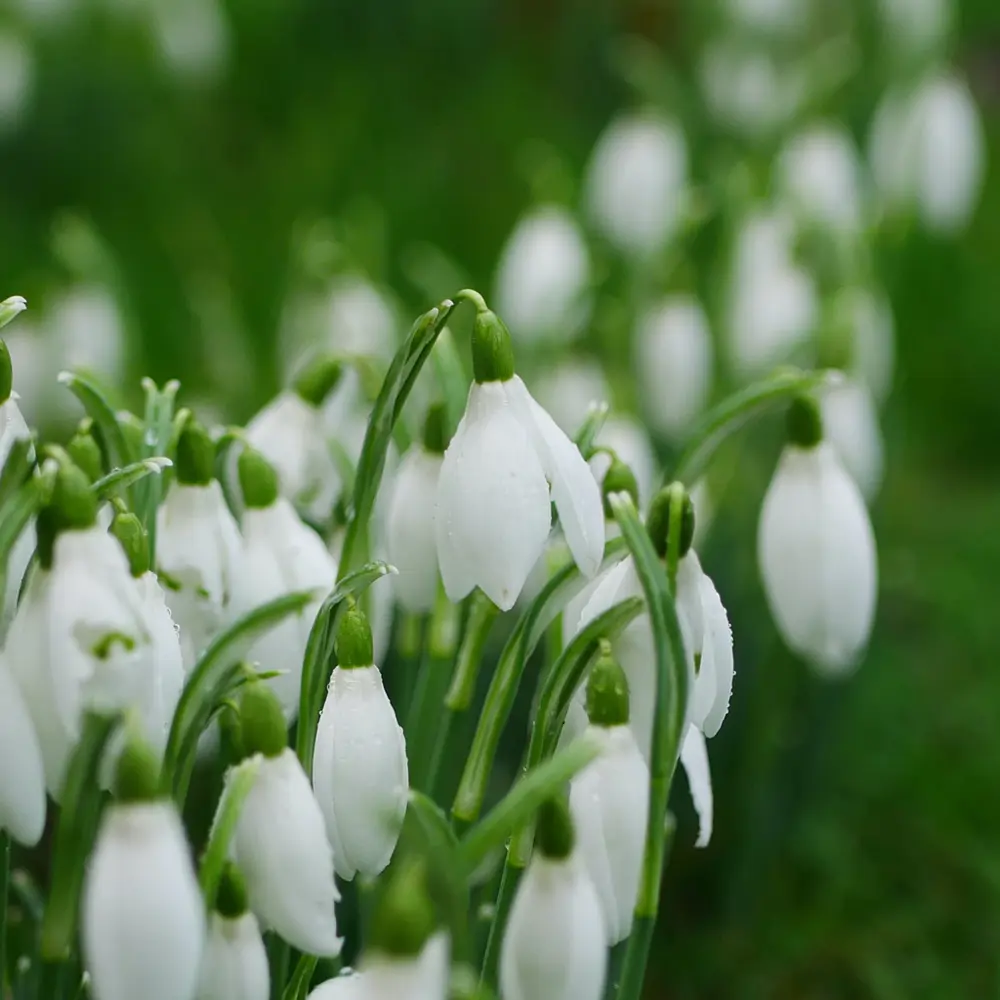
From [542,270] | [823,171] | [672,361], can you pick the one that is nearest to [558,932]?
[672,361]

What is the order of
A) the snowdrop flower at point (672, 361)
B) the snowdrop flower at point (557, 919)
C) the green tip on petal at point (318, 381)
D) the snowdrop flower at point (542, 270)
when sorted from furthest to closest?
the snowdrop flower at point (542, 270), the snowdrop flower at point (672, 361), the green tip on petal at point (318, 381), the snowdrop flower at point (557, 919)

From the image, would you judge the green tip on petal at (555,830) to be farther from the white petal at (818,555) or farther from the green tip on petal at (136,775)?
the white petal at (818,555)

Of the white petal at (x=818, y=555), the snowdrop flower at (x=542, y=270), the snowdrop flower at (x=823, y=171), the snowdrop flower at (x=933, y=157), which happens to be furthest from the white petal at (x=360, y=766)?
the snowdrop flower at (x=933, y=157)

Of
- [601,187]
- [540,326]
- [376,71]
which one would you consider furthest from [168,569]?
[376,71]

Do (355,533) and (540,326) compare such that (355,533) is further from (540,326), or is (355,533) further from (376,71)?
(376,71)

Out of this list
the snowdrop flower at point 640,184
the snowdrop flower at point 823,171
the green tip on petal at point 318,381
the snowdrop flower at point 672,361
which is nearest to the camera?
the green tip on petal at point 318,381

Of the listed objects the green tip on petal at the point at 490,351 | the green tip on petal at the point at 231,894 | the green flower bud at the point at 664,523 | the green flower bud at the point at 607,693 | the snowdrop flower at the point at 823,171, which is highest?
the snowdrop flower at the point at 823,171

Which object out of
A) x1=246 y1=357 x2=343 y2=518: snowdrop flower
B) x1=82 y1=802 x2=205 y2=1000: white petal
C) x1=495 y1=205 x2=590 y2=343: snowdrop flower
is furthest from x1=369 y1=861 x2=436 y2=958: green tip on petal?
x1=495 y1=205 x2=590 y2=343: snowdrop flower

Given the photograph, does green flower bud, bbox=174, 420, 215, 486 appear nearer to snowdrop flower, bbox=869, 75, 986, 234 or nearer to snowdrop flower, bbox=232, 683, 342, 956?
snowdrop flower, bbox=232, 683, 342, 956

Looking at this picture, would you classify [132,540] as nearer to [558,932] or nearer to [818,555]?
[558,932]
